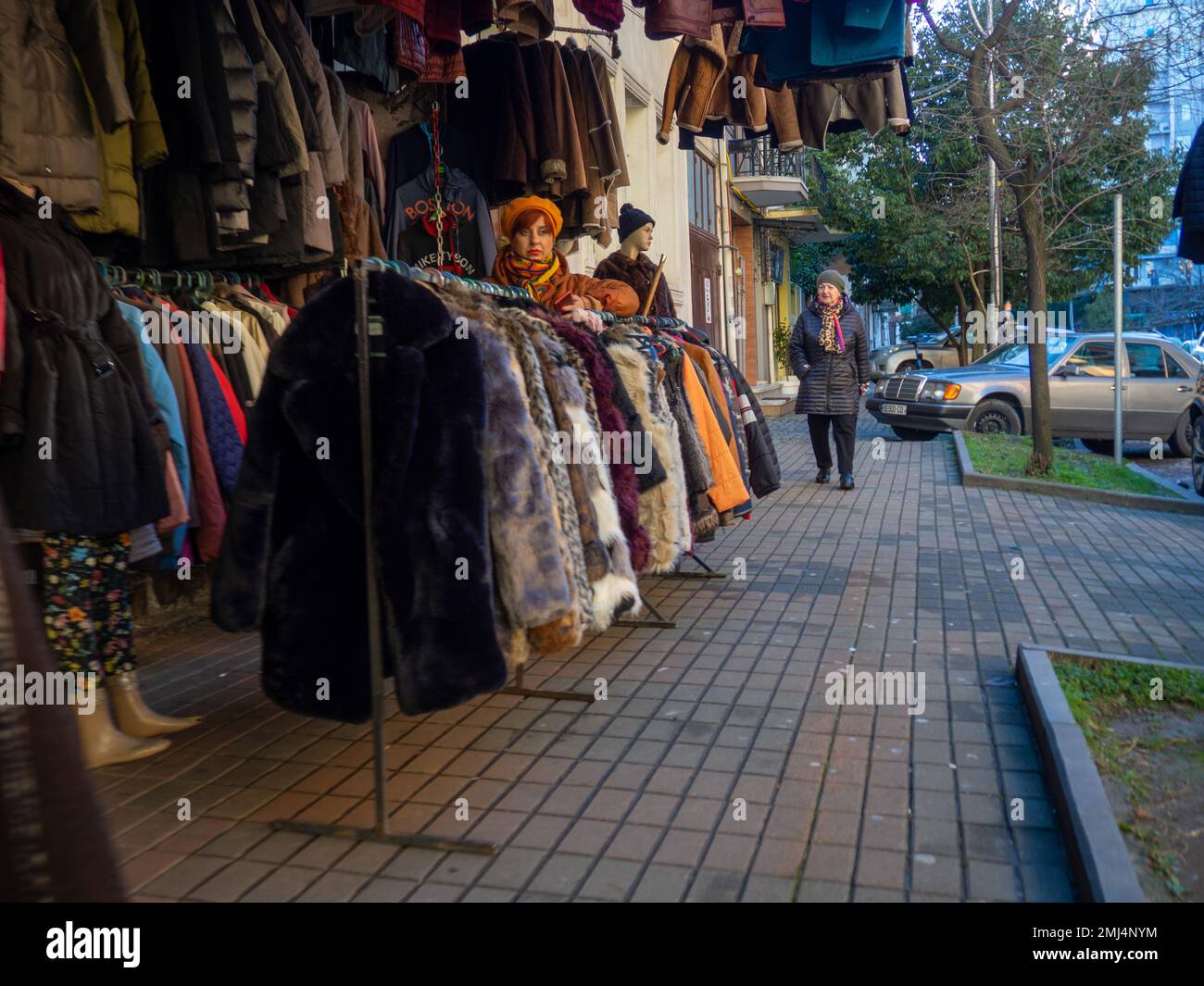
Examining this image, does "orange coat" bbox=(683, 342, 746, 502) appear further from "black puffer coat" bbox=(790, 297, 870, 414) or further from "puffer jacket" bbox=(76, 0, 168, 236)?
"black puffer coat" bbox=(790, 297, 870, 414)

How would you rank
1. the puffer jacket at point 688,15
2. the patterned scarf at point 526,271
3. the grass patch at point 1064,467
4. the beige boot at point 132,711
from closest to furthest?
the beige boot at point 132,711 → the puffer jacket at point 688,15 → the patterned scarf at point 526,271 → the grass patch at point 1064,467

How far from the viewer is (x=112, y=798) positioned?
3.69 m

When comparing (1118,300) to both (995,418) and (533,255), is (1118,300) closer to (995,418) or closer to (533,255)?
(995,418)

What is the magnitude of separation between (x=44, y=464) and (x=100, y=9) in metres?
2.04

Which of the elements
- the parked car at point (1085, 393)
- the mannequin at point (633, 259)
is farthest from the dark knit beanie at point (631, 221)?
the parked car at point (1085, 393)

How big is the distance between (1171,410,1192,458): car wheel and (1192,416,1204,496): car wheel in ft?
14.6

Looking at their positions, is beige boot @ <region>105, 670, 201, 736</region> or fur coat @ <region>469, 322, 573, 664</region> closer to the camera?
fur coat @ <region>469, 322, 573, 664</region>

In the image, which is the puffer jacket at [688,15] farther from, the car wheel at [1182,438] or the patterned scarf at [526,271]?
the car wheel at [1182,438]

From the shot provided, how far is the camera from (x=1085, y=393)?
15.6 metres

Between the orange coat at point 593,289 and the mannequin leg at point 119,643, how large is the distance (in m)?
3.26

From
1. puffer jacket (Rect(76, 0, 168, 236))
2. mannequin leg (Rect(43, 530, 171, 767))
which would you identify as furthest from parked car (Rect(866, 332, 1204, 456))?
mannequin leg (Rect(43, 530, 171, 767))

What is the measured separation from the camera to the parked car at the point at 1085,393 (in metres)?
15.4

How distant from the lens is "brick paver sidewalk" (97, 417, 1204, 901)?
10.2 ft

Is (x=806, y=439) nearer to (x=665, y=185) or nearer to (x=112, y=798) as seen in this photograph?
(x=665, y=185)
